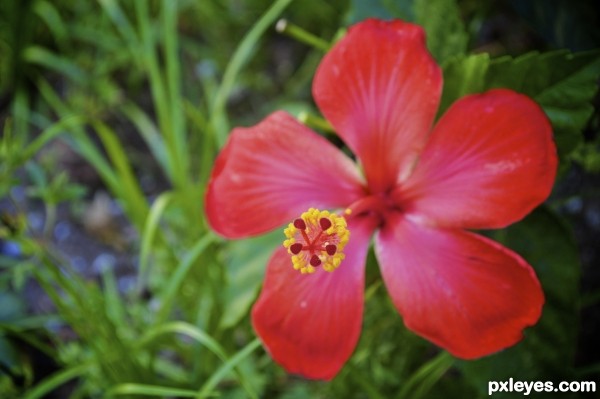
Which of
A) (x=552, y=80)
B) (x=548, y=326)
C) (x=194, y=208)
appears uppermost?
(x=552, y=80)

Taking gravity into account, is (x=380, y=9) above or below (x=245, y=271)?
above

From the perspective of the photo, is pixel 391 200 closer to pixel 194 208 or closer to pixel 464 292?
pixel 464 292

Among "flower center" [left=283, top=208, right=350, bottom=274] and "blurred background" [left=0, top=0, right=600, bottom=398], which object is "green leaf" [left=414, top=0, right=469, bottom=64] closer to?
"blurred background" [left=0, top=0, right=600, bottom=398]

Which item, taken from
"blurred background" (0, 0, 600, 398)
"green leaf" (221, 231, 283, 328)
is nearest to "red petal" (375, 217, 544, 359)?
"blurred background" (0, 0, 600, 398)

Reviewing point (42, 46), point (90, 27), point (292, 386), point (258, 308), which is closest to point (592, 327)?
point (292, 386)

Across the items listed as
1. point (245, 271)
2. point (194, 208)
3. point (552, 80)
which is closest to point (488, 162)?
point (552, 80)

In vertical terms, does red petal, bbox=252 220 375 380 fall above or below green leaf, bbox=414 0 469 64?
below
